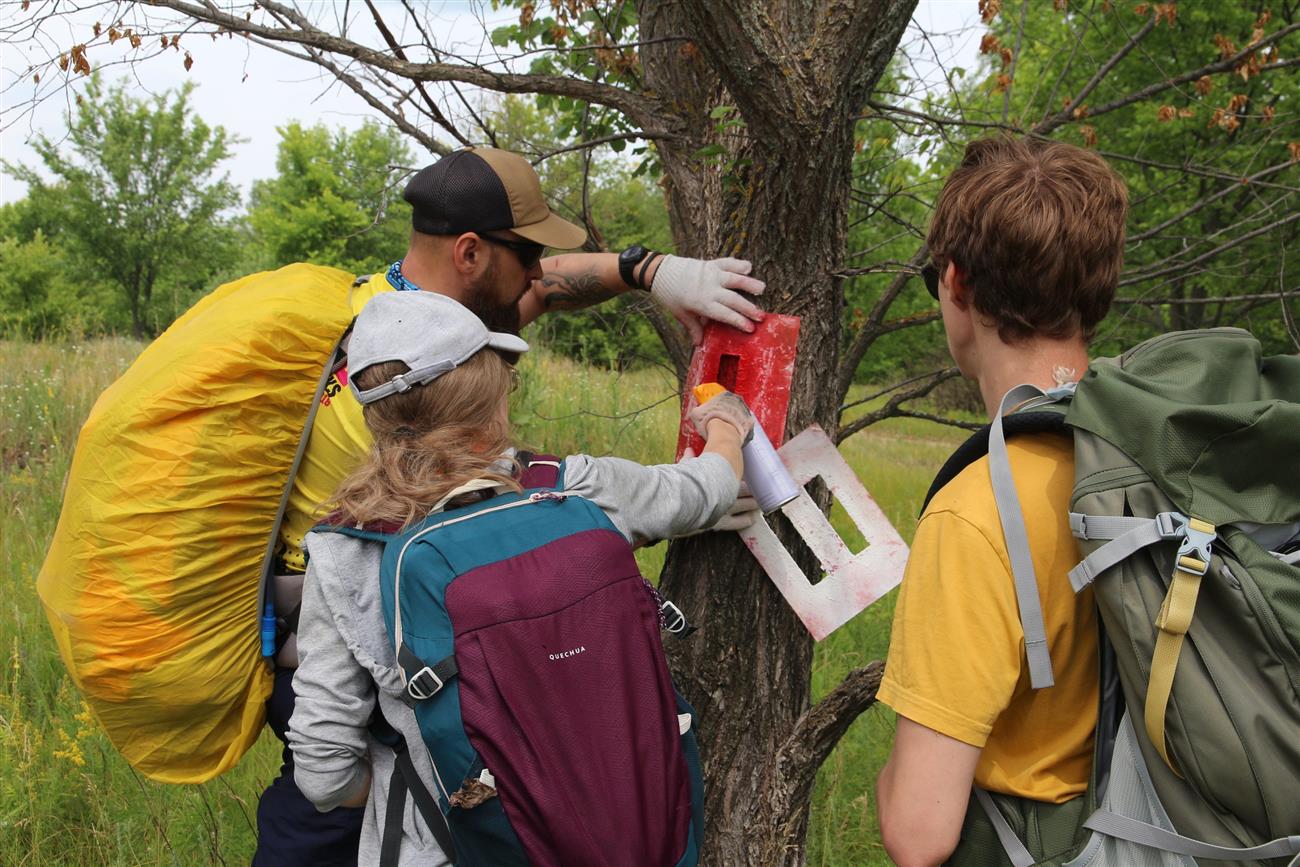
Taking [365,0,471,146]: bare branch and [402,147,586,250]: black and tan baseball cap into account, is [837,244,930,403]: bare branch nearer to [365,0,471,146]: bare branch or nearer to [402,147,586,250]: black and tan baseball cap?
[402,147,586,250]: black and tan baseball cap

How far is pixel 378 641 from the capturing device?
4.75ft

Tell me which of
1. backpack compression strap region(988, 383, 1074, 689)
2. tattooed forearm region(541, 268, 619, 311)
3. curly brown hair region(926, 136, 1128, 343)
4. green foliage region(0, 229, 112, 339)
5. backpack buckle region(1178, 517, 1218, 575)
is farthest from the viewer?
green foliage region(0, 229, 112, 339)

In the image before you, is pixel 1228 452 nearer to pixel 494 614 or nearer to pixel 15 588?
pixel 494 614

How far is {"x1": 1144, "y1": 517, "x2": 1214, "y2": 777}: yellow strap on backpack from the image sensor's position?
984 millimetres

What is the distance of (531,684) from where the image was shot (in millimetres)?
1323

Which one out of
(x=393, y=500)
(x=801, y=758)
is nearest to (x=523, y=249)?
(x=393, y=500)

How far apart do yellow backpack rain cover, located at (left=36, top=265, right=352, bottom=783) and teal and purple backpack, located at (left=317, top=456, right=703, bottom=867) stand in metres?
0.41

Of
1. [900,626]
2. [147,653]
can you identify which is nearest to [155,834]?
[147,653]

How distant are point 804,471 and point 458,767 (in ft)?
3.46

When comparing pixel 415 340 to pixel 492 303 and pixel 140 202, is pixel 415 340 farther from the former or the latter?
pixel 140 202

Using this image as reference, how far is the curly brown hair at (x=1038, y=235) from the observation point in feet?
4.02

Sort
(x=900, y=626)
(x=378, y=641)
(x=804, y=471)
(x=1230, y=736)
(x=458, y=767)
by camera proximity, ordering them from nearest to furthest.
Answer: (x=1230, y=736), (x=900, y=626), (x=458, y=767), (x=378, y=641), (x=804, y=471)

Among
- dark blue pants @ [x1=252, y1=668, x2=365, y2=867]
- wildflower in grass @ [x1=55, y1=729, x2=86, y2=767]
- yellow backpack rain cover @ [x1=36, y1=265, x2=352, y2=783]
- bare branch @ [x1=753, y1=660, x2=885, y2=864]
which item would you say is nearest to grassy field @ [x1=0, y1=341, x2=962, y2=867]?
wildflower in grass @ [x1=55, y1=729, x2=86, y2=767]

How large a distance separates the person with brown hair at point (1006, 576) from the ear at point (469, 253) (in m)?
1.19
